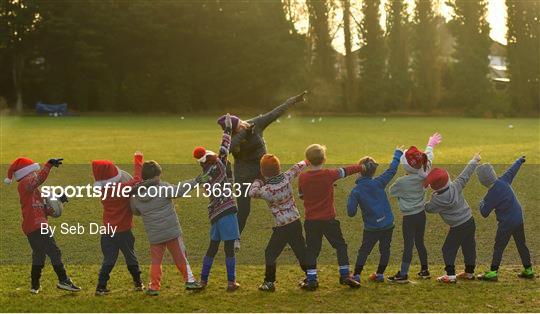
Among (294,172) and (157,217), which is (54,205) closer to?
(157,217)

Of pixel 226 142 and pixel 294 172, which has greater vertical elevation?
pixel 226 142

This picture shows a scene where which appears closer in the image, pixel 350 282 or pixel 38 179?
pixel 38 179

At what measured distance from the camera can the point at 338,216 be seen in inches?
444

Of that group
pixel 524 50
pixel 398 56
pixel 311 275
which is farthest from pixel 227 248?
pixel 524 50

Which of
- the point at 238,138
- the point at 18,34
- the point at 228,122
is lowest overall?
the point at 238,138

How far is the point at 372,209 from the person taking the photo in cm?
704

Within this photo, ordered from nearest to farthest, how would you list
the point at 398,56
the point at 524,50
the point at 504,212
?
the point at 504,212, the point at 524,50, the point at 398,56

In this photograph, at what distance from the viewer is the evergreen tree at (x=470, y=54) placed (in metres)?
57.1

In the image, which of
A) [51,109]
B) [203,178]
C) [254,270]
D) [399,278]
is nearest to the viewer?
[203,178]

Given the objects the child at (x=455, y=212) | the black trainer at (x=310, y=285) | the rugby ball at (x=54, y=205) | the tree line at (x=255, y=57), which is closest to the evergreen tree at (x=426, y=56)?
the tree line at (x=255, y=57)

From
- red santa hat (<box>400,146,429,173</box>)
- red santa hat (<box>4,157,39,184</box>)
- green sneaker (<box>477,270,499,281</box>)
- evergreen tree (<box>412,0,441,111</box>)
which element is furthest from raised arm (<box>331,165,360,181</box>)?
evergreen tree (<box>412,0,441,111</box>)

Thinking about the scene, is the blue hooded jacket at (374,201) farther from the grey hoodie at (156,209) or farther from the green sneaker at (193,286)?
the grey hoodie at (156,209)

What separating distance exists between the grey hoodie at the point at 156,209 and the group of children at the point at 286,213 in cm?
1

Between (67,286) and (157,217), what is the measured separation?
46.8 inches
